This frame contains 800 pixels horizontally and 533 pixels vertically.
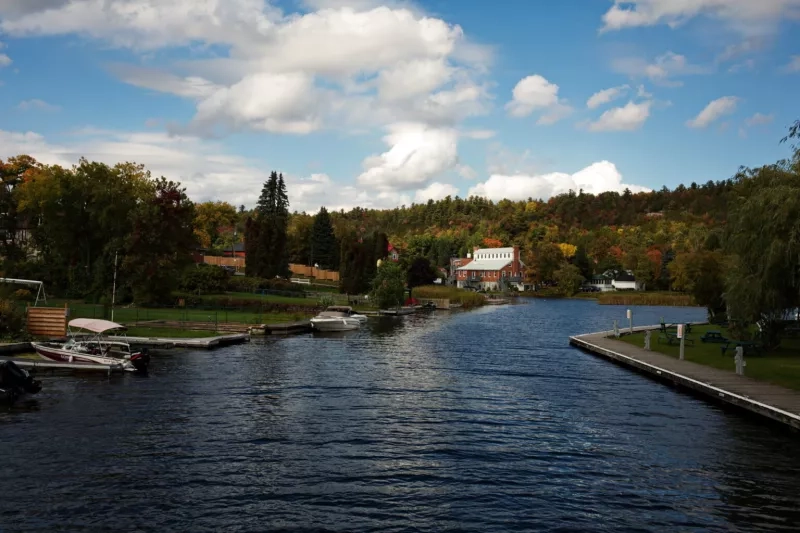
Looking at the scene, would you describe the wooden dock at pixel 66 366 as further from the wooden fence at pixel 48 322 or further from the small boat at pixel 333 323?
the small boat at pixel 333 323

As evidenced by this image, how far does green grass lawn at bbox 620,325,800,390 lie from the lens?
3025 cm

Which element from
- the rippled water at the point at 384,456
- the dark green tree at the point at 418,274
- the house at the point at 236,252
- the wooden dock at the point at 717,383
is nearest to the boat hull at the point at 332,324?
the rippled water at the point at 384,456

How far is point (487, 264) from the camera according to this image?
188 meters

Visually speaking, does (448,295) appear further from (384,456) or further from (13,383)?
(384,456)

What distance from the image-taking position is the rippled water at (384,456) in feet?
51.2

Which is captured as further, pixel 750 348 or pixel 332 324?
pixel 332 324

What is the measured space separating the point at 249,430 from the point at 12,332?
27996 mm

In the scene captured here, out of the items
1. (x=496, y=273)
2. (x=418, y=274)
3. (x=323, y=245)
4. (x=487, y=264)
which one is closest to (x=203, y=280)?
(x=323, y=245)

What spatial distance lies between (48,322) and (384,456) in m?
33.3

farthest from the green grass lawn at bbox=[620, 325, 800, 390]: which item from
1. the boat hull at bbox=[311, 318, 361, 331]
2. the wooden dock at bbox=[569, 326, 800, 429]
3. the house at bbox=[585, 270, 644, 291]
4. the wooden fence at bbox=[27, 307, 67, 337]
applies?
the house at bbox=[585, 270, 644, 291]

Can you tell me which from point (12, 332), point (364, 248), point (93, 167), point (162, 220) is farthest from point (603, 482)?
point (364, 248)

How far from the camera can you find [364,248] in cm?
10531

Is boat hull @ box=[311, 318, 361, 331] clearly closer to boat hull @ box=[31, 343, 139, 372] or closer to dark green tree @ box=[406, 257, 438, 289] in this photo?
boat hull @ box=[31, 343, 139, 372]

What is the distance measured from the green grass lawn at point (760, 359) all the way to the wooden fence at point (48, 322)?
4165 cm
